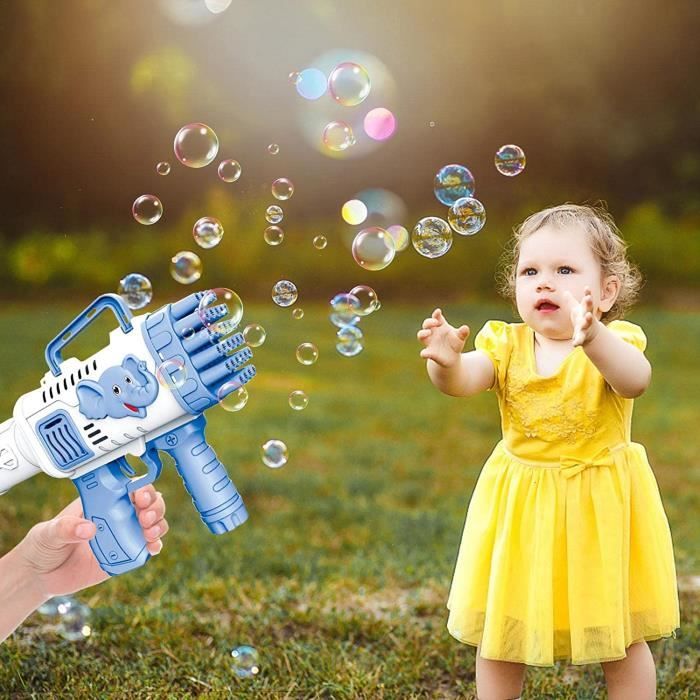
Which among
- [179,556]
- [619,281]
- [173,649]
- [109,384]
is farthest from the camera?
[179,556]

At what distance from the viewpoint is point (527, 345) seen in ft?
6.64

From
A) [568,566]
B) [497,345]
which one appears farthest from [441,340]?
[568,566]

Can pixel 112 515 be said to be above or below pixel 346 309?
below

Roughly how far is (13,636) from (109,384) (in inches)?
44.5

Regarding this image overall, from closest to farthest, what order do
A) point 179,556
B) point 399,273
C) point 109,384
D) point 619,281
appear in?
1. point 109,384
2. point 619,281
3. point 179,556
4. point 399,273

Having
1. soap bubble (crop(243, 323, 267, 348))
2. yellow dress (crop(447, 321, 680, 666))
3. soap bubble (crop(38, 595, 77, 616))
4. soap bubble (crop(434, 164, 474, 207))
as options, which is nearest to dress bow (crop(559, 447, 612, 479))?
yellow dress (crop(447, 321, 680, 666))

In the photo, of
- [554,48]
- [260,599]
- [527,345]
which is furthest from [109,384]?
[554,48]

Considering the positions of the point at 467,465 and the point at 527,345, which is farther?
the point at 467,465

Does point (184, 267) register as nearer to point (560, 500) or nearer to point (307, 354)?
point (307, 354)

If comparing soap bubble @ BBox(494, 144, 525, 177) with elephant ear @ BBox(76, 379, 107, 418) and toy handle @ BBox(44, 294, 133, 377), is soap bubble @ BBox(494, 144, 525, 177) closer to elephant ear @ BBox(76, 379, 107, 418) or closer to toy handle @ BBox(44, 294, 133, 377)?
toy handle @ BBox(44, 294, 133, 377)

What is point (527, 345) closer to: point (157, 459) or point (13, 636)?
point (157, 459)

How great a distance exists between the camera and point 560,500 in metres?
1.92

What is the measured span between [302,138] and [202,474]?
6568mm

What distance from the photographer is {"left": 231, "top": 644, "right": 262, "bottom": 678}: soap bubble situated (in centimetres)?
235
